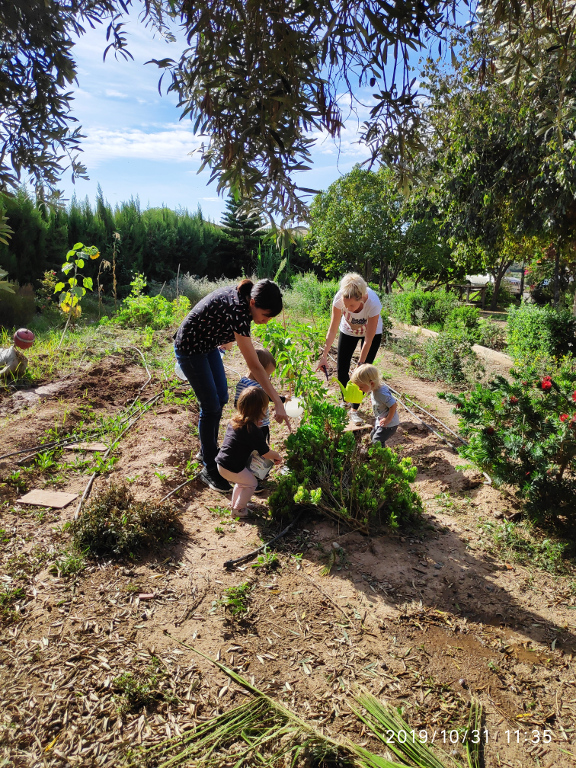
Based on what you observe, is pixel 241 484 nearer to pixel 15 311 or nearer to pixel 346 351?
pixel 346 351

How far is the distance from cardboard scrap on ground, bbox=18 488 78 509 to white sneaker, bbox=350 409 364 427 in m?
2.39

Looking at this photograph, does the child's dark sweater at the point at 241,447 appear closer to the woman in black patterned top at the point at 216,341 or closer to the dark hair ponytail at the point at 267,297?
the woman in black patterned top at the point at 216,341

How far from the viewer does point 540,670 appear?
2.07m

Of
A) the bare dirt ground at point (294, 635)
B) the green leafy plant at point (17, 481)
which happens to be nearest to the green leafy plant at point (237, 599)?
the bare dirt ground at point (294, 635)

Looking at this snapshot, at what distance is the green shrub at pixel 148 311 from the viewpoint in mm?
8742

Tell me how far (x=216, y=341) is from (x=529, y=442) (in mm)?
2087

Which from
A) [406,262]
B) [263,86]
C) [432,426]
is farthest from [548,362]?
[406,262]

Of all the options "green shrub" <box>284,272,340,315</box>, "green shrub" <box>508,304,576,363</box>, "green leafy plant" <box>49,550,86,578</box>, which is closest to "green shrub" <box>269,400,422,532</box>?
"green leafy plant" <box>49,550,86,578</box>

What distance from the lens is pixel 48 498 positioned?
10.9 feet

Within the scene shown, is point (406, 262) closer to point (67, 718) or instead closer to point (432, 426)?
point (432, 426)

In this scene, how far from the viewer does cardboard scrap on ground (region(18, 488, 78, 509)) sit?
10.7 ft

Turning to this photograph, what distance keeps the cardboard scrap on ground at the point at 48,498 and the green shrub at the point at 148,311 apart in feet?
17.6

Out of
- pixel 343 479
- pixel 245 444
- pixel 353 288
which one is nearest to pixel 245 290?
pixel 245 444

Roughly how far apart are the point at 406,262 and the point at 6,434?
1611 cm
